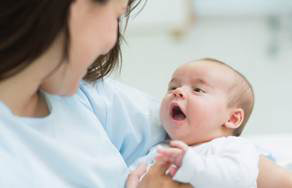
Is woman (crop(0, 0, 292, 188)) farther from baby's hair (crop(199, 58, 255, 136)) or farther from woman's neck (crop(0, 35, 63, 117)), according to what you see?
baby's hair (crop(199, 58, 255, 136))

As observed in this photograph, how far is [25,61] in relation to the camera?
0.77 meters

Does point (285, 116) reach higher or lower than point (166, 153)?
lower

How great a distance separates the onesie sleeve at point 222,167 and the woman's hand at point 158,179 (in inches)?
1.0

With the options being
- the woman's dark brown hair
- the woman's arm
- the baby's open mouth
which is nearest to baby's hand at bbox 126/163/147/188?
the baby's open mouth

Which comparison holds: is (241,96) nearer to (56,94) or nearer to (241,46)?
(56,94)

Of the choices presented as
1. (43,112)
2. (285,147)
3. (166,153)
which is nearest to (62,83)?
(43,112)

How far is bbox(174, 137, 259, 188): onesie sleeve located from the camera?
0.93 metres

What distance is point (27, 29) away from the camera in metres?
0.74

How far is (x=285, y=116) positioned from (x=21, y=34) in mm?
2134

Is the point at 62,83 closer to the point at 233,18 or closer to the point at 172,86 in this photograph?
the point at 172,86

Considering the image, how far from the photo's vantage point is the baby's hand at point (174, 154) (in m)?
0.94

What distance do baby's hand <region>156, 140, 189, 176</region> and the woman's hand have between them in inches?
0.8

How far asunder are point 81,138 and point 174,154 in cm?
18

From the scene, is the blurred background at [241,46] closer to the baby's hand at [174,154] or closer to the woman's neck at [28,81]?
the baby's hand at [174,154]
